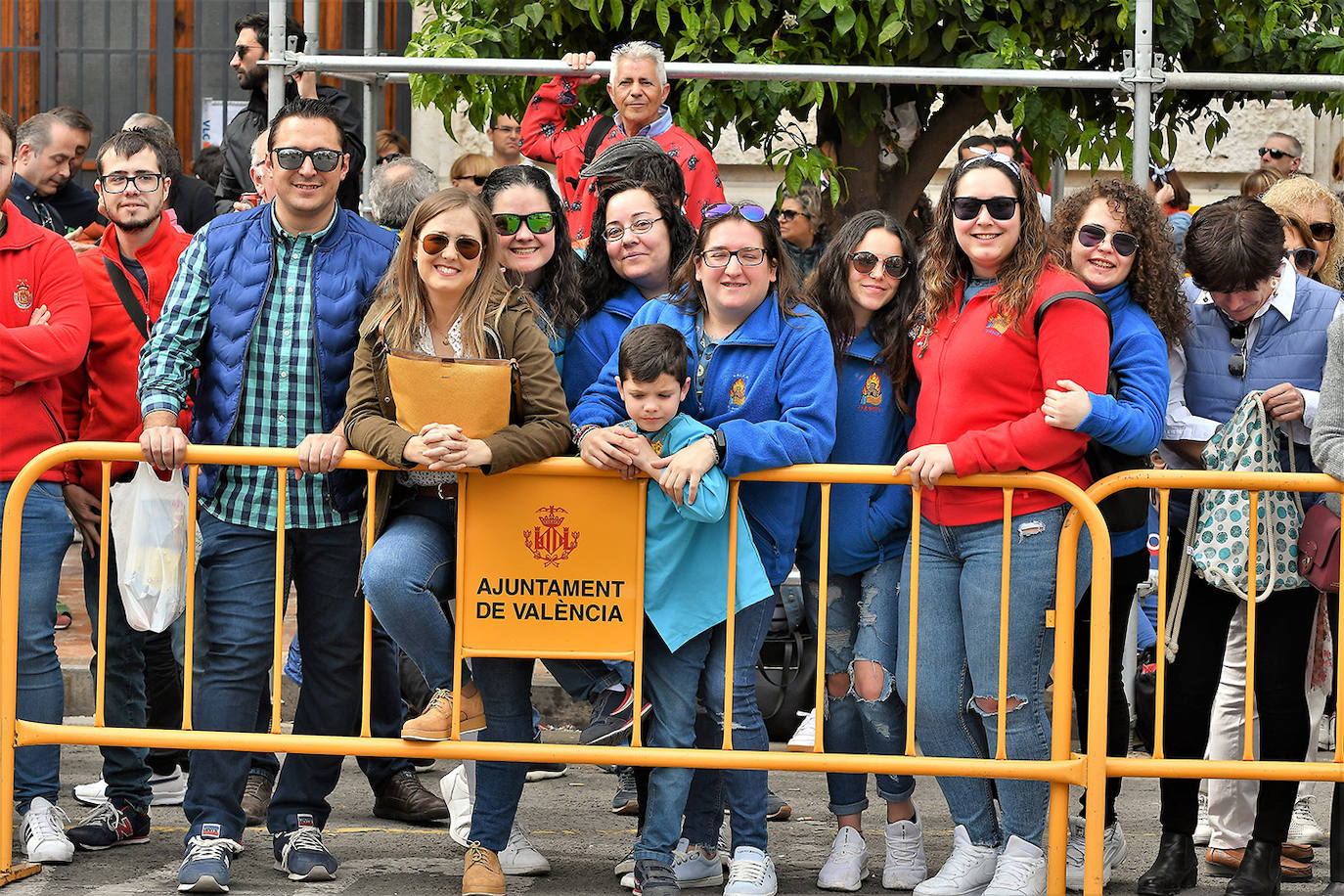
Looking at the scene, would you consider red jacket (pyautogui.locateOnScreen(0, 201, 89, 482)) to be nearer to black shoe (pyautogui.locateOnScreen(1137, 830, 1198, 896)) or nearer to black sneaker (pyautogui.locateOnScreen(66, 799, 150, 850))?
black sneaker (pyautogui.locateOnScreen(66, 799, 150, 850))

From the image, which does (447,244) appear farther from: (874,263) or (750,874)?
(750,874)

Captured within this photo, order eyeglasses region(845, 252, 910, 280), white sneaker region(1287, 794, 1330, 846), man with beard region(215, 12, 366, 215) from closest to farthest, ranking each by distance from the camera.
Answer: eyeglasses region(845, 252, 910, 280), white sneaker region(1287, 794, 1330, 846), man with beard region(215, 12, 366, 215)

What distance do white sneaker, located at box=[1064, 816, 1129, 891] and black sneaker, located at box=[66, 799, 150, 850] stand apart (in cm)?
282

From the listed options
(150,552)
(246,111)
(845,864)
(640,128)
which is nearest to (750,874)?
(845,864)

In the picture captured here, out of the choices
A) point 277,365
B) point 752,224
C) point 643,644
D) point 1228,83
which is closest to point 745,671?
point 643,644

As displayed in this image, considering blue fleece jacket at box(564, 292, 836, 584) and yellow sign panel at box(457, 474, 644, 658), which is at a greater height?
blue fleece jacket at box(564, 292, 836, 584)

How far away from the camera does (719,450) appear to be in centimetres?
468

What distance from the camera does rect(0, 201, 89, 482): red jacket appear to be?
5.09 m

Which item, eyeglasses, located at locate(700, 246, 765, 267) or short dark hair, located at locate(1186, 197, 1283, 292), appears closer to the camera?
eyeglasses, located at locate(700, 246, 765, 267)

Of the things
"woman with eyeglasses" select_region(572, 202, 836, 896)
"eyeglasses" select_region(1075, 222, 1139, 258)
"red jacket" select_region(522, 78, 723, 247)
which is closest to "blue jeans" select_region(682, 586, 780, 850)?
"woman with eyeglasses" select_region(572, 202, 836, 896)

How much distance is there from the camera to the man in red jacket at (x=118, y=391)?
5.39 m

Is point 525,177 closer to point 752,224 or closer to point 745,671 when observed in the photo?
point 752,224

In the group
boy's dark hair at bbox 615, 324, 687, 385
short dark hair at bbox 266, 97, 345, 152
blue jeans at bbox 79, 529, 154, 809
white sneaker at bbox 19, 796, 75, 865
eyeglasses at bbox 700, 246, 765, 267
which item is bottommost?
white sneaker at bbox 19, 796, 75, 865

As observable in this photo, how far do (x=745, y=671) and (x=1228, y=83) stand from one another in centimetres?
314
